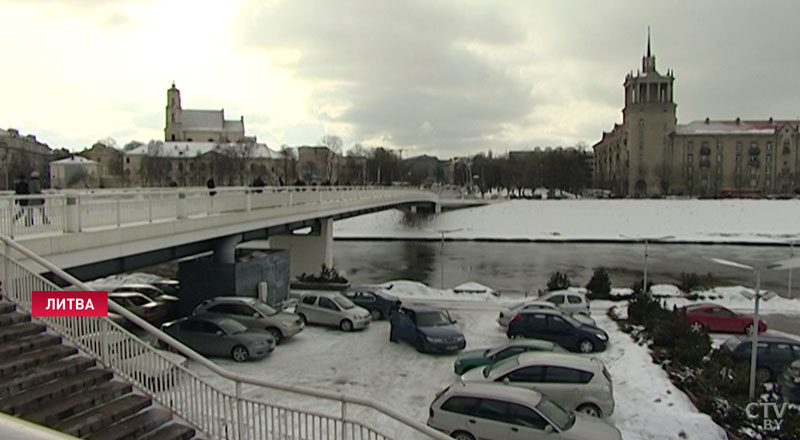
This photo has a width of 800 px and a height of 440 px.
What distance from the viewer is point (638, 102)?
4707 inches

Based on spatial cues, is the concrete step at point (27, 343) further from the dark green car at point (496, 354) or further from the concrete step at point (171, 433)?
the dark green car at point (496, 354)

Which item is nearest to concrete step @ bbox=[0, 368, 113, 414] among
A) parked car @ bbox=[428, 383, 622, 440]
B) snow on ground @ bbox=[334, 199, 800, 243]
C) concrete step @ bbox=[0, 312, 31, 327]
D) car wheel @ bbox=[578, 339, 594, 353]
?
concrete step @ bbox=[0, 312, 31, 327]

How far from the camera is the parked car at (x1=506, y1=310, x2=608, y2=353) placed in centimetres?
1819

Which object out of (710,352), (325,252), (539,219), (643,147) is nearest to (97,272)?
(710,352)

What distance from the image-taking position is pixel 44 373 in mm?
7348

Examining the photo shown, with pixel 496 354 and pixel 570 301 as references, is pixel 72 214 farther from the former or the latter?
pixel 570 301

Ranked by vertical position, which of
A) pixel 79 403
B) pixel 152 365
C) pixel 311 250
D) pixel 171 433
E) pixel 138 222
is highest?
pixel 138 222

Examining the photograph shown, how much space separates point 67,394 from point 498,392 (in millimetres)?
6919

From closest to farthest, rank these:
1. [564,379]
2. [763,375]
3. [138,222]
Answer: [564,379] → [138,222] → [763,375]

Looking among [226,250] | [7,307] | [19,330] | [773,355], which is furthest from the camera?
[226,250]

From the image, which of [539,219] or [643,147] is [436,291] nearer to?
[539,219]

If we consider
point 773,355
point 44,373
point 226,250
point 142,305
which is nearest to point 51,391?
point 44,373

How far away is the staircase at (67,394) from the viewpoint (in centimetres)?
684

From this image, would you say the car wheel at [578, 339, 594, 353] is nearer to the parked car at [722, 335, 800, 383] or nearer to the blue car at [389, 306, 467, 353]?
the blue car at [389, 306, 467, 353]
